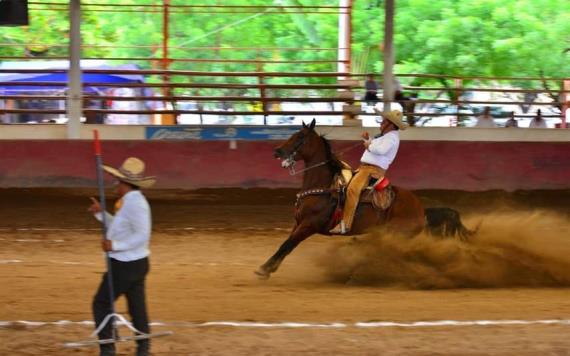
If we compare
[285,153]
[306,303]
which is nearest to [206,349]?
[306,303]

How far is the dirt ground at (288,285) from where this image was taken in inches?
322

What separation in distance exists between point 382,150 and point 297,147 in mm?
1163

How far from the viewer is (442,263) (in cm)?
1156

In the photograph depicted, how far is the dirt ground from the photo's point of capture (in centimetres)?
817

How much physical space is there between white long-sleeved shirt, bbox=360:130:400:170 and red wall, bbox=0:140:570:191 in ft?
20.1

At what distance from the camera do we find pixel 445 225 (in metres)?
12.0

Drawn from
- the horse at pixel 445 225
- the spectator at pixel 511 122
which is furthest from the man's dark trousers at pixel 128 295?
the spectator at pixel 511 122

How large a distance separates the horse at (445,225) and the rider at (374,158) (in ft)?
3.07

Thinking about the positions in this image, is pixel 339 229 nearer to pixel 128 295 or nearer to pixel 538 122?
pixel 128 295

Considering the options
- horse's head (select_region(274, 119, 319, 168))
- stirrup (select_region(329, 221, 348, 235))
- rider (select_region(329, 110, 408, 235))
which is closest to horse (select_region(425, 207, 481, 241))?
rider (select_region(329, 110, 408, 235))

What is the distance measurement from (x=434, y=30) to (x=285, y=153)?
15396mm

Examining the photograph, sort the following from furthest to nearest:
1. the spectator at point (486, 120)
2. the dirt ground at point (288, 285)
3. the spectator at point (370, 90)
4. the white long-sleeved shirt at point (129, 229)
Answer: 1. the spectator at point (486, 120)
2. the spectator at point (370, 90)
3. the dirt ground at point (288, 285)
4. the white long-sleeved shirt at point (129, 229)

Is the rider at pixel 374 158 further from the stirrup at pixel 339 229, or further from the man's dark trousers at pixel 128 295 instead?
the man's dark trousers at pixel 128 295

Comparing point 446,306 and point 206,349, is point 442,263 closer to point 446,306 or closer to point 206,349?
point 446,306
